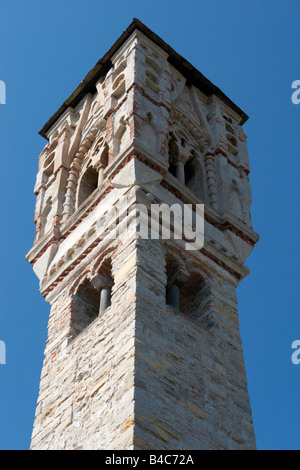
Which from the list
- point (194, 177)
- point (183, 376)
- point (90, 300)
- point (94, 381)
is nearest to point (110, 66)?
point (194, 177)

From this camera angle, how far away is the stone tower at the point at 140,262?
46.6 ft

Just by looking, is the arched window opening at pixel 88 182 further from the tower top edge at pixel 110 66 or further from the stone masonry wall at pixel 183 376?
the stone masonry wall at pixel 183 376

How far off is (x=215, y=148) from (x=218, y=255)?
3.59 meters

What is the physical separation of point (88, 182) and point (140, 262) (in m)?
4.81

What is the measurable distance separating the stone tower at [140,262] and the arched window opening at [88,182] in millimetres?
37

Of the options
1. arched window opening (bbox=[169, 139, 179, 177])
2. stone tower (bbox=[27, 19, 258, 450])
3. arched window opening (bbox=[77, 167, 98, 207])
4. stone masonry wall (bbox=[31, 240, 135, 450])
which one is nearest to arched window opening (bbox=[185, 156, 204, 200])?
stone tower (bbox=[27, 19, 258, 450])

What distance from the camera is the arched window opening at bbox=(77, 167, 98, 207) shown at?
65.6ft

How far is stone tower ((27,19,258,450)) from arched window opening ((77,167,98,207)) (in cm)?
4

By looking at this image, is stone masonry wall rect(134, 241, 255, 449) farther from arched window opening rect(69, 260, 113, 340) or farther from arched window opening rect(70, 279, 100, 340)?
arched window opening rect(70, 279, 100, 340)

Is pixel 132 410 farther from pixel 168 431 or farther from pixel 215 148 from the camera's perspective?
pixel 215 148

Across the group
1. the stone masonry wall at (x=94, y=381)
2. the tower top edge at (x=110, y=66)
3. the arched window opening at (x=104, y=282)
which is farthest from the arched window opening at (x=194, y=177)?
the stone masonry wall at (x=94, y=381)

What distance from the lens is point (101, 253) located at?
17.0 meters

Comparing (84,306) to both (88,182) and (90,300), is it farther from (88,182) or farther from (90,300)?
(88,182)

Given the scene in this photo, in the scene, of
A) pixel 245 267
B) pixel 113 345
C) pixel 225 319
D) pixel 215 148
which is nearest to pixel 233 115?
pixel 215 148
